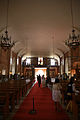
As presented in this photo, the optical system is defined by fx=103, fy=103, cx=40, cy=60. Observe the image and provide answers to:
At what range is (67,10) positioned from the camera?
8445 millimetres

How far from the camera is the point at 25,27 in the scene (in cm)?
1182

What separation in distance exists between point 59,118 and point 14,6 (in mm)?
8024

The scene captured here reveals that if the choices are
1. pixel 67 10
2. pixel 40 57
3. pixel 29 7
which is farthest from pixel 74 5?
pixel 40 57

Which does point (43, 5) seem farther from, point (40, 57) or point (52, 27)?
point (40, 57)

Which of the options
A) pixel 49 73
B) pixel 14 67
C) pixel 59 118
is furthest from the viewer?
pixel 49 73

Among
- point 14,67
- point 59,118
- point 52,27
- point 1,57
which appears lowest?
point 59,118

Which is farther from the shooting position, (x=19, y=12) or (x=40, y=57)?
(x=40, y=57)

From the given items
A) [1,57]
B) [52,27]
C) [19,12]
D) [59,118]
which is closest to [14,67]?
[1,57]

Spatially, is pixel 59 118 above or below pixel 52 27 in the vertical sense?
below

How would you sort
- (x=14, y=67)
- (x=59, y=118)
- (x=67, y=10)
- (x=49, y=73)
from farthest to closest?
(x=49, y=73) < (x=14, y=67) < (x=67, y=10) < (x=59, y=118)

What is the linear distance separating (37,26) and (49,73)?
2256 centimetres

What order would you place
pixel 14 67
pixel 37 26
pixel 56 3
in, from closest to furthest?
pixel 56 3 < pixel 37 26 < pixel 14 67

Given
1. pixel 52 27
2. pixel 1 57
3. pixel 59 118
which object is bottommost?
pixel 59 118

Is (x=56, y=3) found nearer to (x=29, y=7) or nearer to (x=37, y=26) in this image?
(x=29, y=7)
